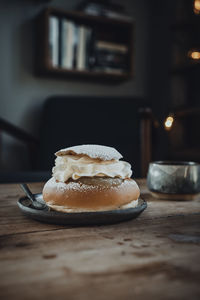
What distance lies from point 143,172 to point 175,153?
1.15m

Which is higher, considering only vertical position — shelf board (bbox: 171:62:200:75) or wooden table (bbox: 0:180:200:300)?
shelf board (bbox: 171:62:200:75)

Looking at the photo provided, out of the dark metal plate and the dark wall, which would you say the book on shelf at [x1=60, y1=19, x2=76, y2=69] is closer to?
the dark wall

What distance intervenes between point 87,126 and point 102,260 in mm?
2142

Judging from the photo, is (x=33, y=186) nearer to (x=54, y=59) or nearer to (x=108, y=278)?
(x=108, y=278)

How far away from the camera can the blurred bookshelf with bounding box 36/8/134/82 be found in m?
2.50

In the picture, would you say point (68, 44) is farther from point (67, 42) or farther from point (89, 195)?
point (89, 195)

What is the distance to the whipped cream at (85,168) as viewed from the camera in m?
0.66

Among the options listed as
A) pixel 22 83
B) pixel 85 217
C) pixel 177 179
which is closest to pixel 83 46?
pixel 22 83

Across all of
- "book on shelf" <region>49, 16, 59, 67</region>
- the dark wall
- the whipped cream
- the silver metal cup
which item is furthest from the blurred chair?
the whipped cream

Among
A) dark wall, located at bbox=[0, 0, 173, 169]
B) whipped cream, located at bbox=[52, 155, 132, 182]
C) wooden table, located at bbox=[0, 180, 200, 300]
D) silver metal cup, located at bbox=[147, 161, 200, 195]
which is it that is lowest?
wooden table, located at bbox=[0, 180, 200, 300]

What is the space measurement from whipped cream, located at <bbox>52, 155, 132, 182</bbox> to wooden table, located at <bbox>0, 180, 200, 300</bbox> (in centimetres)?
11

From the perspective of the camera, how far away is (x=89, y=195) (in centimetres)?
63

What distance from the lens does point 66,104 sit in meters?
2.54

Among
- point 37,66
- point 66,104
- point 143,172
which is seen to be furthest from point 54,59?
point 143,172
